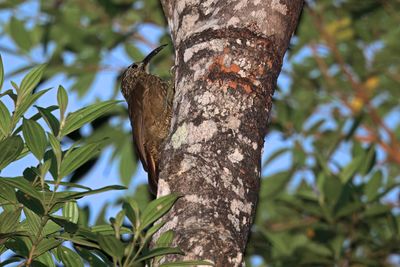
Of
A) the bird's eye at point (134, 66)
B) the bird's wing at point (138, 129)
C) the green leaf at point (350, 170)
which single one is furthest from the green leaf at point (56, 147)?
the green leaf at point (350, 170)

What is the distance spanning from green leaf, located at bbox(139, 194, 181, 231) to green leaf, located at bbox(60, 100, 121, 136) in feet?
1.52

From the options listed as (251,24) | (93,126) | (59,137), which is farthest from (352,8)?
(59,137)

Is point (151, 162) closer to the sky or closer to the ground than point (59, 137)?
closer to the sky

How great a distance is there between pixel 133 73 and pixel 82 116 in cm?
244

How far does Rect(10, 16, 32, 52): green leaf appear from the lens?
18.6 ft

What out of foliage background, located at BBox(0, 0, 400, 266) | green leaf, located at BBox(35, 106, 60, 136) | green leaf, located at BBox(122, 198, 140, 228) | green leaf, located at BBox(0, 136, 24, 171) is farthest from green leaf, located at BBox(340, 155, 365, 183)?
green leaf, located at BBox(0, 136, 24, 171)

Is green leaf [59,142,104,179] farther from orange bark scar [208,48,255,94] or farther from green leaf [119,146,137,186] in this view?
green leaf [119,146,137,186]

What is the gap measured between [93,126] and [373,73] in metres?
2.34

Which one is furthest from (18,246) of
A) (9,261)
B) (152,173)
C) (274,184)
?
(274,184)

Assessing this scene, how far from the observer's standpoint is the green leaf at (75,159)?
2.53 m

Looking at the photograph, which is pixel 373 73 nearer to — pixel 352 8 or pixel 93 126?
pixel 352 8

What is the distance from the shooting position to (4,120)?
2.59m

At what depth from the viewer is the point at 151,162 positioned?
15.3ft

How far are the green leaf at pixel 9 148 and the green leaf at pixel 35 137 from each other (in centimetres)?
5
